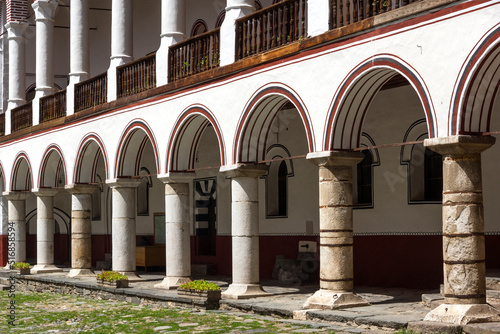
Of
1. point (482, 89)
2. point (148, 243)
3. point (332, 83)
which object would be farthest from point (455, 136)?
point (148, 243)

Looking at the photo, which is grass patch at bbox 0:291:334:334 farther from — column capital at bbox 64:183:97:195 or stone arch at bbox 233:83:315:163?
column capital at bbox 64:183:97:195

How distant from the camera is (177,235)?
15945mm

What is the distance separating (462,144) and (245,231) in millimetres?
5074

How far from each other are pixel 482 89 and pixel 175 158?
7.54 meters

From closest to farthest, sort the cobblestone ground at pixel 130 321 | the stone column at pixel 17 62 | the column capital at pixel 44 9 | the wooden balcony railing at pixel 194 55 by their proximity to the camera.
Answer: the cobblestone ground at pixel 130 321 < the wooden balcony railing at pixel 194 55 < the column capital at pixel 44 9 < the stone column at pixel 17 62

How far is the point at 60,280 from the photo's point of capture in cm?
1892

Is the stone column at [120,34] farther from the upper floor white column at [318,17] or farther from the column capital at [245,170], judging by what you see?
the upper floor white column at [318,17]

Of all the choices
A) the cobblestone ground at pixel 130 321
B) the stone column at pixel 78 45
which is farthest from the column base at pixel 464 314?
the stone column at pixel 78 45

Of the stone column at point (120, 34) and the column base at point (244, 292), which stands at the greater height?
the stone column at point (120, 34)

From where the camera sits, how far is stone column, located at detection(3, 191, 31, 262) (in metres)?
23.9

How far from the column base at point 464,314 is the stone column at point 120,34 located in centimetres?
1054

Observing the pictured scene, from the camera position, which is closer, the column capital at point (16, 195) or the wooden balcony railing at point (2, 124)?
the column capital at point (16, 195)

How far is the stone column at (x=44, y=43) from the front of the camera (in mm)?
22062

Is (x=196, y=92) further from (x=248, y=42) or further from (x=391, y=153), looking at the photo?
(x=391, y=153)
